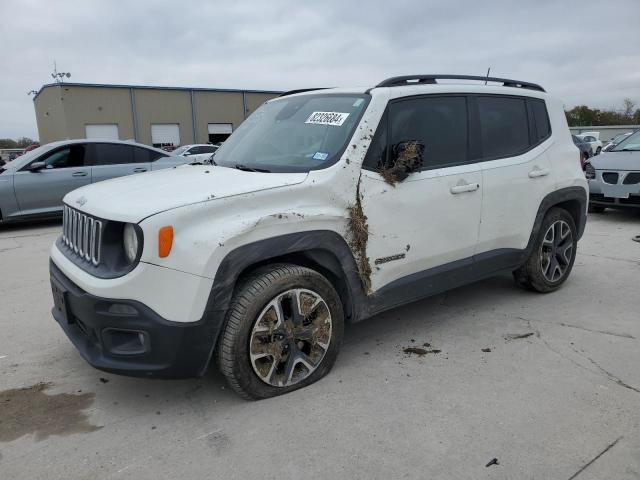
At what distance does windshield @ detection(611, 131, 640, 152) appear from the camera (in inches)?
353

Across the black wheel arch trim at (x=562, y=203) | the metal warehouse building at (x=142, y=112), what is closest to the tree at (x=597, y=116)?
the metal warehouse building at (x=142, y=112)

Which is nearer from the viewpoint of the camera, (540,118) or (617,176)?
(540,118)

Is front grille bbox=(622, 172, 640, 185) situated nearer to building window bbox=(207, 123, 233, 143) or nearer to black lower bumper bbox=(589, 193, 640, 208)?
black lower bumper bbox=(589, 193, 640, 208)

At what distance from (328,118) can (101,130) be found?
3357 cm

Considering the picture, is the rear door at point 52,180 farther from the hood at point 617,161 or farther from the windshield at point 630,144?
the windshield at point 630,144

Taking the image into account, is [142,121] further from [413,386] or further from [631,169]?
[413,386]

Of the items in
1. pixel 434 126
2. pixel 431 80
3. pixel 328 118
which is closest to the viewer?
pixel 328 118

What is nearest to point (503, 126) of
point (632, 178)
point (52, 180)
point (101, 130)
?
point (632, 178)

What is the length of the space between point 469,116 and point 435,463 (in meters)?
2.61

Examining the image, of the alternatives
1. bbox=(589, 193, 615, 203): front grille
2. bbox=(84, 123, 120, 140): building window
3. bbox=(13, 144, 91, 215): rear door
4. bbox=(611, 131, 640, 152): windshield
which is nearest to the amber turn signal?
bbox=(13, 144, 91, 215): rear door

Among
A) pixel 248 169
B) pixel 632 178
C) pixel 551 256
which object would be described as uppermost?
pixel 248 169

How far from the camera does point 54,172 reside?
29.7ft

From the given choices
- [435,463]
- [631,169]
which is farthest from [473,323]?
[631,169]

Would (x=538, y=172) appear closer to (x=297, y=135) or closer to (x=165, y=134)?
(x=297, y=135)
